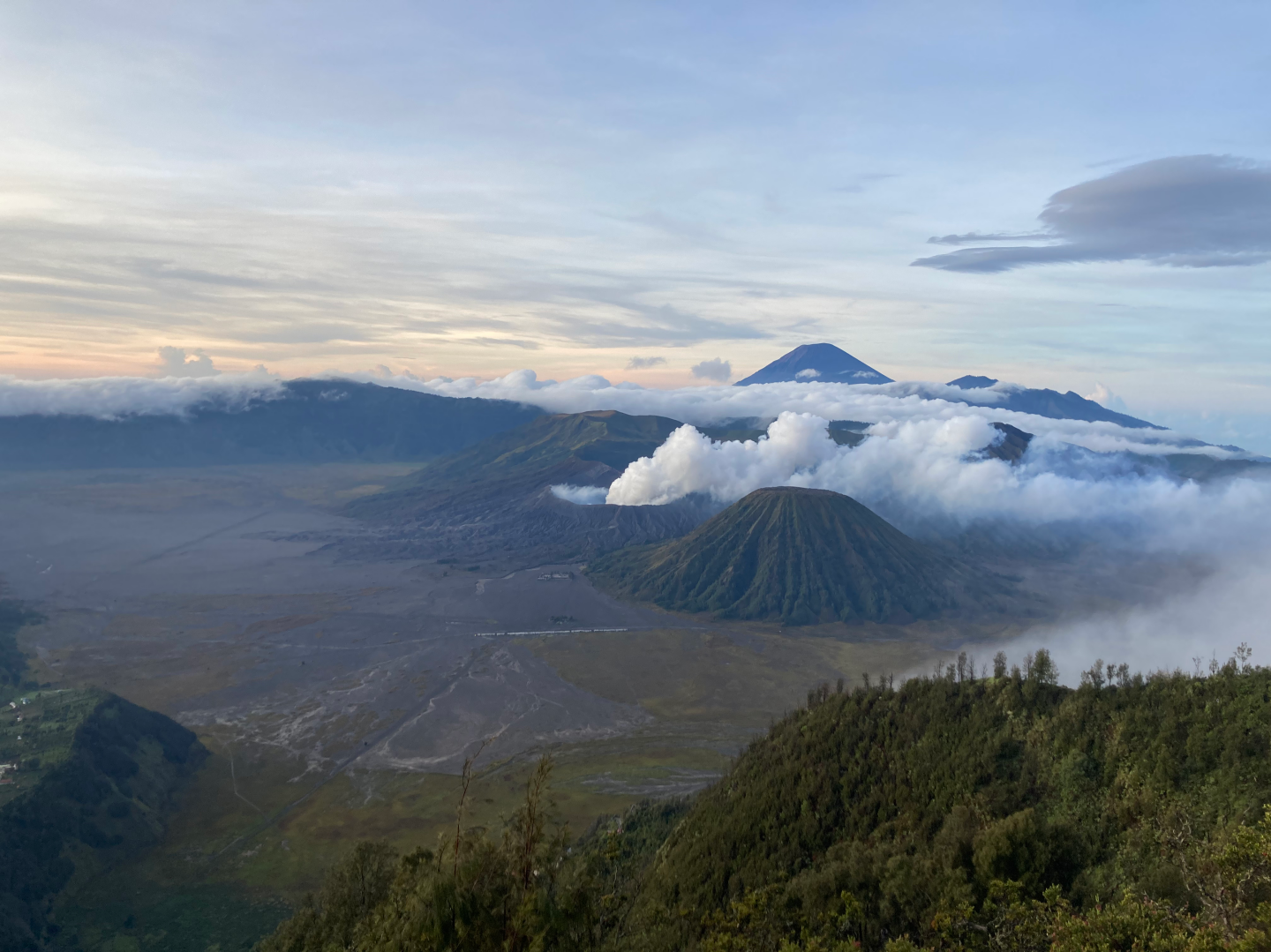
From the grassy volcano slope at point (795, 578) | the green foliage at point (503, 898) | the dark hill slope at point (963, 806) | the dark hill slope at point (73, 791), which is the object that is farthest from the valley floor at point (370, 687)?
the green foliage at point (503, 898)

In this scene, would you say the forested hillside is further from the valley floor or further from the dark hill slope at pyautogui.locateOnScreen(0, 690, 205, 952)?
the dark hill slope at pyautogui.locateOnScreen(0, 690, 205, 952)

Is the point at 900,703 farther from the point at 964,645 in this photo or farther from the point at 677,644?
the point at 964,645

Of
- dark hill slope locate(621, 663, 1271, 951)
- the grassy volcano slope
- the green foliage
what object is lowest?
the grassy volcano slope

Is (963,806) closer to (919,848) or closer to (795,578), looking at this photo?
(919,848)

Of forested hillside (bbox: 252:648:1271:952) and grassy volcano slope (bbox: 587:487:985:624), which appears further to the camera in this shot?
grassy volcano slope (bbox: 587:487:985:624)

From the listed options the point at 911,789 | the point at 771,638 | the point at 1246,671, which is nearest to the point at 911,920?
the point at 911,789

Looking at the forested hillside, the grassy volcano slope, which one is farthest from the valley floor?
the forested hillside
